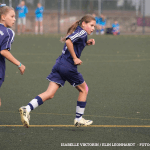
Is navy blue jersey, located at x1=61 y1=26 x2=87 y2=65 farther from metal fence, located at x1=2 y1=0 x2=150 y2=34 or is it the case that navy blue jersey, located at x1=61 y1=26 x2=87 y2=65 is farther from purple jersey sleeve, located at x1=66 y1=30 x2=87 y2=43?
metal fence, located at x1=2 y1=0 x2=150 y2=34

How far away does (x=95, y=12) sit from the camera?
38031 mm

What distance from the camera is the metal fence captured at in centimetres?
3538

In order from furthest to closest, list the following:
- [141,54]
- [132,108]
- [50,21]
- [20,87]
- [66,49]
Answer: [50,21], [141,54], [20,87], [132,108], [66,49]

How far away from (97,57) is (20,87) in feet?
22.3

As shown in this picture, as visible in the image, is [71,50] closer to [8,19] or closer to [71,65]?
[71,65]

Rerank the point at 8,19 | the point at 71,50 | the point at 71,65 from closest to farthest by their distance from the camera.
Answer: the point at 8,19 < the point at 71,50 < the point at 71,65

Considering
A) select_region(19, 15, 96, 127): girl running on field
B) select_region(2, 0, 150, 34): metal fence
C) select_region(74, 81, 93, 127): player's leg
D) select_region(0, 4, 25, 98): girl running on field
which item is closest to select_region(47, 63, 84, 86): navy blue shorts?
select_region(19, 15, 96, 127): girl running on field

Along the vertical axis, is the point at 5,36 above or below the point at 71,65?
above

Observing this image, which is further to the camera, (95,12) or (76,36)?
(95,12)

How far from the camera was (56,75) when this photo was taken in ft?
17.2

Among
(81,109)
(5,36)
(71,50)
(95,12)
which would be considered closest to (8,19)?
(5,36)
